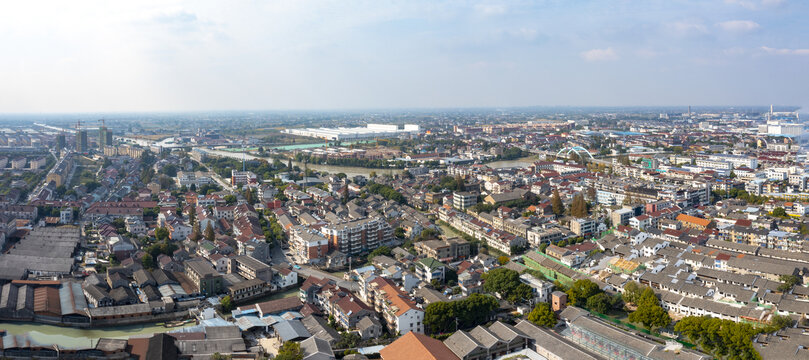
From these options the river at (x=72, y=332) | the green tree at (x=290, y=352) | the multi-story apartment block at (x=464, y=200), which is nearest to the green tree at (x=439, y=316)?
the green tree at (x=290, y=352)

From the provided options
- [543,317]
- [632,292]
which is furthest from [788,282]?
[543,317]

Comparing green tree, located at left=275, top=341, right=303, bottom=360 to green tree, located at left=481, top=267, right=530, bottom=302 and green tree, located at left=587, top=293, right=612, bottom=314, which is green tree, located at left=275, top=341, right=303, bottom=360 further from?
green tree, located at left=587, top=293, right=612, bottom=314

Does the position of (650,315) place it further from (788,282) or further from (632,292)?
(788,282)

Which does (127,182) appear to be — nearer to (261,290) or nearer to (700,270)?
(261,290)

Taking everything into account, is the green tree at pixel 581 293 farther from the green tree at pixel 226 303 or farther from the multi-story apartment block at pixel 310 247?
the green tree at pixel 226 303

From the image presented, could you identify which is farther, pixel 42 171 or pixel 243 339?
pixel 42 171

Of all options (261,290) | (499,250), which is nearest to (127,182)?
(261,290)
